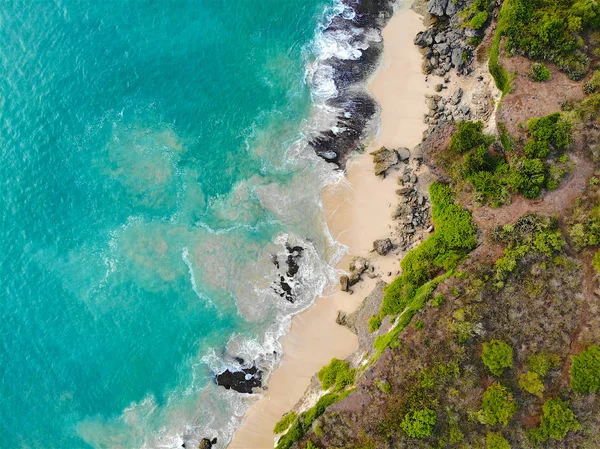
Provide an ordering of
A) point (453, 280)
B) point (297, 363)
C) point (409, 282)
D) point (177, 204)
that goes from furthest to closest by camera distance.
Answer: point (177, 204)
point (297, 363)
point (409, 282)
point (453, 280)

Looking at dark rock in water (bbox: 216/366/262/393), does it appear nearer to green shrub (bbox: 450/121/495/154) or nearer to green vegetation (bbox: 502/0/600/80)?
green shrub (bbox: 450/121/495/154)

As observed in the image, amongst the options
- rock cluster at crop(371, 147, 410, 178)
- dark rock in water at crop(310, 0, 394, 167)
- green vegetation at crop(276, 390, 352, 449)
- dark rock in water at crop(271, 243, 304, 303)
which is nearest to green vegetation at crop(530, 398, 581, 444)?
green vegetation at crop(276, 390, 352, 449)

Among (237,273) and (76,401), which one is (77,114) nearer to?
(237,273)

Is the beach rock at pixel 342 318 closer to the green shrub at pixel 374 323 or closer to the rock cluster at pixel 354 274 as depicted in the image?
the rock cluster at pixel 354 274

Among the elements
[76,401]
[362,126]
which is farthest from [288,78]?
[76,401]

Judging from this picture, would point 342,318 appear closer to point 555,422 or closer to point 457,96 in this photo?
point 555,422

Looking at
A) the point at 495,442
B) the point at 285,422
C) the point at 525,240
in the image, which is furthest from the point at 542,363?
the point at 285,422
